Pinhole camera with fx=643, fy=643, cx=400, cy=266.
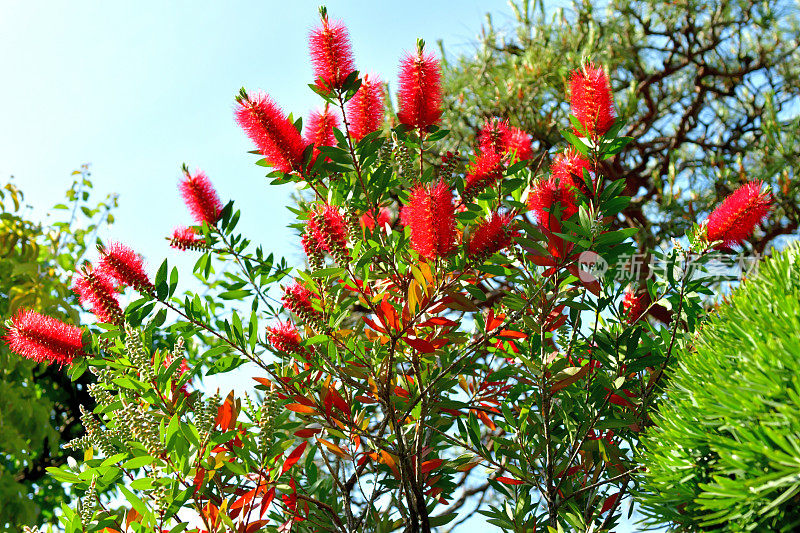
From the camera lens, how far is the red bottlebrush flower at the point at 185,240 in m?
1.31

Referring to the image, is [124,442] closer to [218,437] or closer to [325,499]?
[218,437]

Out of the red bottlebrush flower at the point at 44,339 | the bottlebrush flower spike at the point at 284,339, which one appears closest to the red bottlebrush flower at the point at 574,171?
the bottlebrush flower spike at the point at 284,339

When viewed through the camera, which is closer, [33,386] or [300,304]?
[300,304]

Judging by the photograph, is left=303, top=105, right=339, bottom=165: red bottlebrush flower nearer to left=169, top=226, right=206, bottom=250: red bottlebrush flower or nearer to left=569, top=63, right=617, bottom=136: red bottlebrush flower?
left=169, top=226, right=206, bottom=250: red bottlebrush flower

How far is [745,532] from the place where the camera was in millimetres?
727

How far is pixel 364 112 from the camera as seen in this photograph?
4.30 feet

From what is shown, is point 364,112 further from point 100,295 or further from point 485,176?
point 100,295

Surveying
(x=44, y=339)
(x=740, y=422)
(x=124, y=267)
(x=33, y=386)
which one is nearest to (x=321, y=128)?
(x=124, y=267)

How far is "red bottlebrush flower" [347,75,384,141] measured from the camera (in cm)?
131

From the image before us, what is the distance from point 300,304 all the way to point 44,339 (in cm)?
53

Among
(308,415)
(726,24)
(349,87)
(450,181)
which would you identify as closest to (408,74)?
(349,87)

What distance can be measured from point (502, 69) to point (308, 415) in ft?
10.4

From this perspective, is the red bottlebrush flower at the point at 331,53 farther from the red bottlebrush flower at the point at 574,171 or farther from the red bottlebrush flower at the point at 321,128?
the red bottlebrush flower at the point at 574,171

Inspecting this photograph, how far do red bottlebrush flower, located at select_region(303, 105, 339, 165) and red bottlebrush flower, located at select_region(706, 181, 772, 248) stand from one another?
76cm
